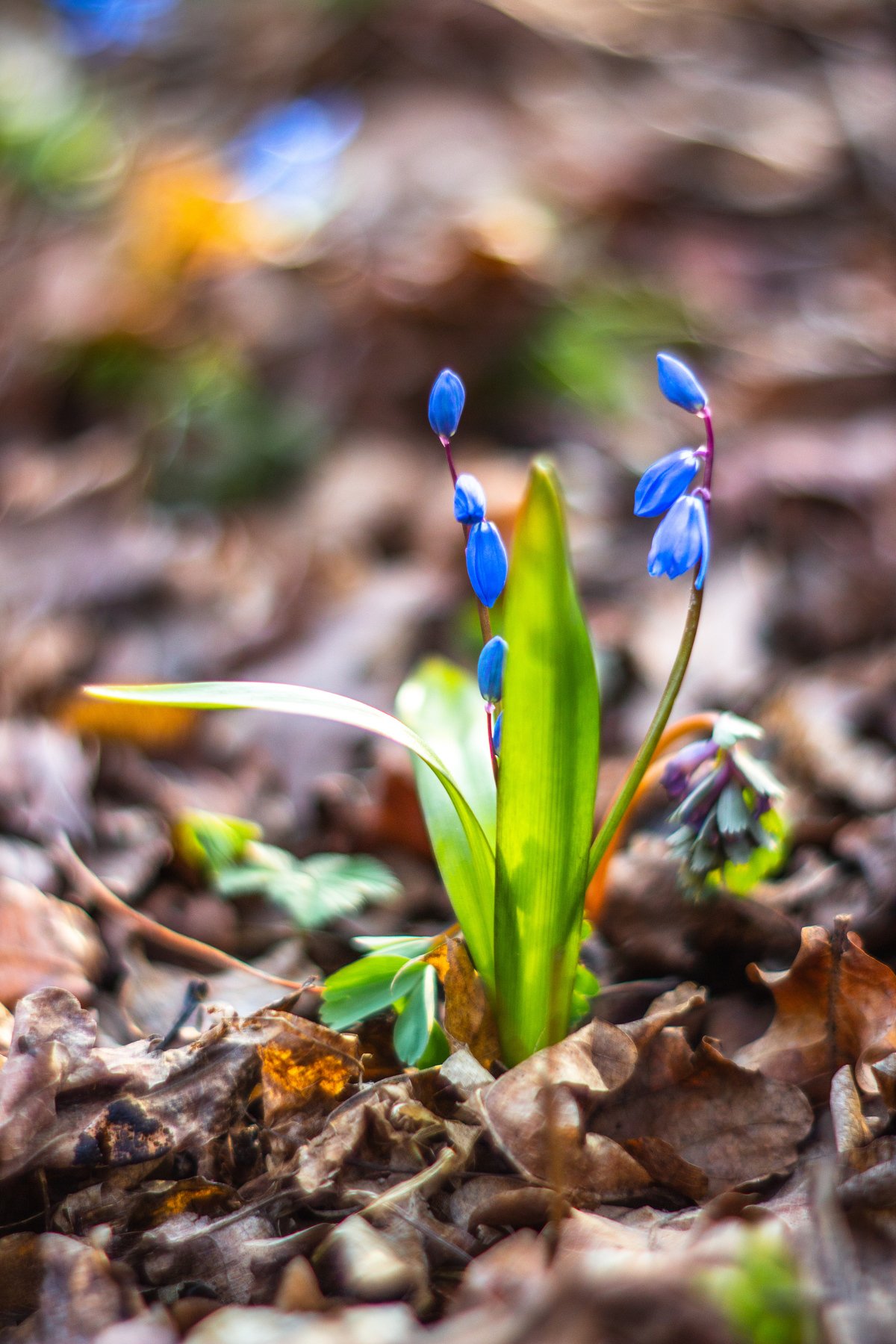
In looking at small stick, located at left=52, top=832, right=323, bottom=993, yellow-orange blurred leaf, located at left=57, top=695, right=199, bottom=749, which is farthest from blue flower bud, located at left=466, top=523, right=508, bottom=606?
yellow-orange blurred leaf, located at left=57, top=695, right=199, bottom=749

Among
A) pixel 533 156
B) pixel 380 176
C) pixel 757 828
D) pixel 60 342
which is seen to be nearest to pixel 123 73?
pixel 380 176

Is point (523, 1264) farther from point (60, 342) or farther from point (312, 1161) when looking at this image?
point (60, 342)

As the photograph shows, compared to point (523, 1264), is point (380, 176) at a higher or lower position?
higher

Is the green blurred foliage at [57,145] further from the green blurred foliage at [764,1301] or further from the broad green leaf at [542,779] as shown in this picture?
the green blurred foliage at [764,1301]

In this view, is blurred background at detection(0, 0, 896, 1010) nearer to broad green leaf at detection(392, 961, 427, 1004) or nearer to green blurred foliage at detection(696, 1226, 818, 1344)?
broad green leaf at detection(392, 961, 427, 1004)

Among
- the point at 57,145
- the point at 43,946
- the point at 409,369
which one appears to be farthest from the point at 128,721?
the point at 57,145

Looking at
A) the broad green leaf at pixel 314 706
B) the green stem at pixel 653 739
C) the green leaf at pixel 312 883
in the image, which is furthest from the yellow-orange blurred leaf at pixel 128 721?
the green stem at pixel 653 739
